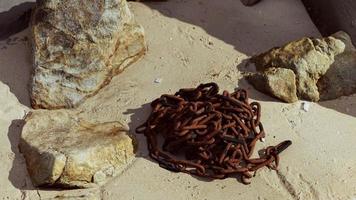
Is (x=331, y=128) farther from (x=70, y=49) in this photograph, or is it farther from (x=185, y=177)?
(x=70, y=49)

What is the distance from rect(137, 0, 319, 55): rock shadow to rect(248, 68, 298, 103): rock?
545mm

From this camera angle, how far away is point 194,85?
537cm

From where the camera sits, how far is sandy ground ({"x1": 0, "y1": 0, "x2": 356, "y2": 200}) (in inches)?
177

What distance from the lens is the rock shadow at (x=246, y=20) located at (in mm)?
5883

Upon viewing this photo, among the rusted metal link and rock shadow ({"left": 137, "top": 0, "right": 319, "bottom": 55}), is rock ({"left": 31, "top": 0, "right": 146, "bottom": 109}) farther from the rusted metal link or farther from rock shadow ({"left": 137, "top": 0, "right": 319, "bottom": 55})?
rock shadow ({"left": 137, "top": 0, "right": 319, "bottom": 55})

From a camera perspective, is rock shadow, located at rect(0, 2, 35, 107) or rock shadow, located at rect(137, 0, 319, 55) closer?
rock shadow, located at rect(0, 2, 35, 107)

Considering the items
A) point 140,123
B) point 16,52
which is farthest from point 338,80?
point 16,52

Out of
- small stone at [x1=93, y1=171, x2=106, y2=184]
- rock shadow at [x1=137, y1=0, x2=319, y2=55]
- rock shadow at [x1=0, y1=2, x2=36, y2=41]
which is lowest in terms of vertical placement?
small stone at [x1=93, y1=171, x2=106, y2=184]

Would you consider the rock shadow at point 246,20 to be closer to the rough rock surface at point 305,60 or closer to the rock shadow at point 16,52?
the rough rock surface at point 305,60

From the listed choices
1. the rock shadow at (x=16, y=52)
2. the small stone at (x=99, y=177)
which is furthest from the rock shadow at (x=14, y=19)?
the small stone at (x=99, y=177)

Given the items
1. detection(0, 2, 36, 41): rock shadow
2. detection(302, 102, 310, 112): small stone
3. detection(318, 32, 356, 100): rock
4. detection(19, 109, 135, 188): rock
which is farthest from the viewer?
detection(0, 2, 36, 41): rock shadow

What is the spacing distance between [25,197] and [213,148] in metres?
1.43

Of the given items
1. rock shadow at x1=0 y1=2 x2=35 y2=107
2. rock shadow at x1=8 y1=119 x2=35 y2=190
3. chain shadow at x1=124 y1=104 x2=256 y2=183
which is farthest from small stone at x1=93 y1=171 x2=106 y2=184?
rock shadow at x1=0 y1=2 x2=35 y2=107

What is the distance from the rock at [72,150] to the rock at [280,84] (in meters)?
1.30
